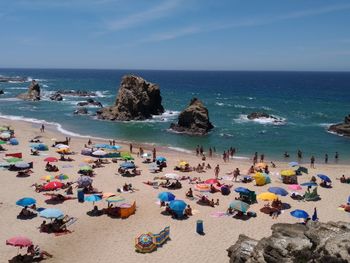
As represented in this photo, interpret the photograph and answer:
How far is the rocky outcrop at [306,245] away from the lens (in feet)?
35.0

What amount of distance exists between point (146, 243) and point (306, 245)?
913 centimetres

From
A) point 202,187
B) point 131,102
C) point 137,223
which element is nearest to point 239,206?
point 202,187

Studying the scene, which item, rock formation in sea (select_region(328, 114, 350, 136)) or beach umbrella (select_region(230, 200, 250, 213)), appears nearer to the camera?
beach umbrella (select_region(230, 200, 250, 213))

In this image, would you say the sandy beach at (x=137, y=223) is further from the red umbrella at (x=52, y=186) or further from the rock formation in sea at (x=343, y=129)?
the rock formation in sea at (x=343, y=129)

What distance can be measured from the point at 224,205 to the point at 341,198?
8694mm

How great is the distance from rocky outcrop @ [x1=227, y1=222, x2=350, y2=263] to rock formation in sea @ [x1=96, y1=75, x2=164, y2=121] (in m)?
54.6

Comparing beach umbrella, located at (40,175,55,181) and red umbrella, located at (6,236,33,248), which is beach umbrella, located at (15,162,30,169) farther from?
red umbrella, located at (6,236,33,248)

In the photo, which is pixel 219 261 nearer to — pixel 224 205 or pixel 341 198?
pixel 224 205

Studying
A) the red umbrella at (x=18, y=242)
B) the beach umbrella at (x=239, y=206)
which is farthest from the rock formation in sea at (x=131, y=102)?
the red umbrella at (x=18, y=242)

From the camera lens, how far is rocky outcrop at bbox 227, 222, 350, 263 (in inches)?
420

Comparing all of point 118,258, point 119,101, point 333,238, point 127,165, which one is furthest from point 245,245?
point 119,101

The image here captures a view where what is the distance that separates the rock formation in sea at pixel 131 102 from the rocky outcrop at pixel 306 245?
179 feet

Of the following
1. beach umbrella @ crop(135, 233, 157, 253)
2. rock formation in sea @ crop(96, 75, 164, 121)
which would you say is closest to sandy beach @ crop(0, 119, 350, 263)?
beach umbrella @ crop(135, 233, 157, 253)

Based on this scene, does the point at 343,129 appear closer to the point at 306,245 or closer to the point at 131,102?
the point at 131,102
